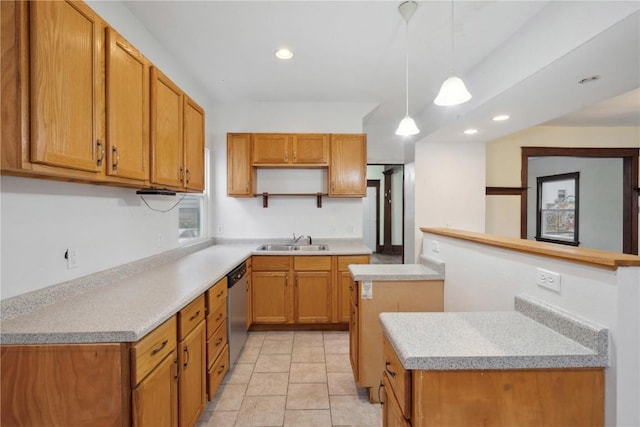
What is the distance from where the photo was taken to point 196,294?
5.71ft

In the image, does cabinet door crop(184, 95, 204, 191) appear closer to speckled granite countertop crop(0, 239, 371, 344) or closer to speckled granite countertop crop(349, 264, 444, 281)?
speckled granite countertop crop(0, 239, 371, 344)

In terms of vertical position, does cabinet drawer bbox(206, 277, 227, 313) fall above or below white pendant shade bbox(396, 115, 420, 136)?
below

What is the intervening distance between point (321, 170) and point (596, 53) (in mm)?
2778

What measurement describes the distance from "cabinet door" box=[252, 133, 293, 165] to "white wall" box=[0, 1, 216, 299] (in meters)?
1.30

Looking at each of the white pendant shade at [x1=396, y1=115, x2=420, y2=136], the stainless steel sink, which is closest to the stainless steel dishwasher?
the stainless steel sink

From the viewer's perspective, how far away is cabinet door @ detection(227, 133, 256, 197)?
3.62 m

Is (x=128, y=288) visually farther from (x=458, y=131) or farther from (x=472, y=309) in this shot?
(x=458, y=131)

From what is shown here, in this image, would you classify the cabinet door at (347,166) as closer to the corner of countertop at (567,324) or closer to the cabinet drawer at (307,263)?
the cabinet drawer at (307,263)

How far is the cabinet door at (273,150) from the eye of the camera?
3.63m

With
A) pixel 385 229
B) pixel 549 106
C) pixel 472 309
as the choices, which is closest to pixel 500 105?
pixel 549 106

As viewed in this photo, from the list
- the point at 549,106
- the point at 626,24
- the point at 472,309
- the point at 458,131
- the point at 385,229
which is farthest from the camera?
the point at 385,229

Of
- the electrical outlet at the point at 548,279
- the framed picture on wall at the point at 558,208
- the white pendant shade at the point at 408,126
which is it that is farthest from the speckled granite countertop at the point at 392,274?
the framed picture on wall at the point at 558,208

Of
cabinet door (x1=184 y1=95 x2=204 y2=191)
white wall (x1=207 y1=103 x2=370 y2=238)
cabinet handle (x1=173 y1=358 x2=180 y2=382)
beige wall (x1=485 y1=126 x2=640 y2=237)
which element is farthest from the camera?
beige wall (x1=485 y1=126 x2=640 y2=237)

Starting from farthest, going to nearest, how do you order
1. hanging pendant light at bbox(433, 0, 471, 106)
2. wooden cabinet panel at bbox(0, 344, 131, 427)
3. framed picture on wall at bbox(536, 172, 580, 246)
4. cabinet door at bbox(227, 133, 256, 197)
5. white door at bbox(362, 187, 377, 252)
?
white door at bbox(362, 187, 377, 252) → framed picture on wall at bbox(536, 172, 580, 246) → cabinet door at bbox(227, 133, 256, 197) → hanging pendant light at bbox(433, 0, 471, 106) → wooden cabinet panel at bbox(0, 344, 131, 427)
